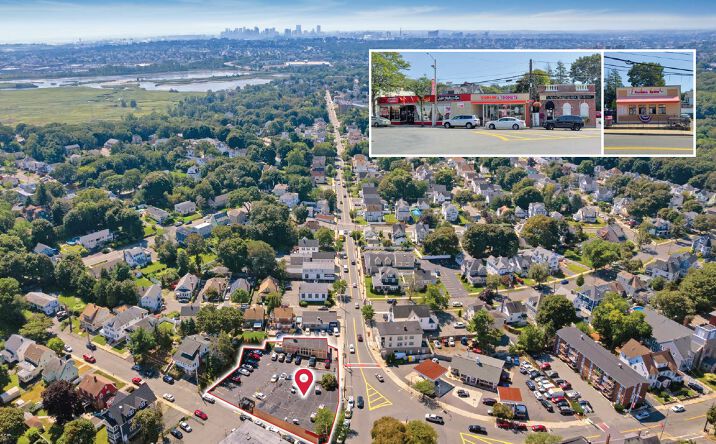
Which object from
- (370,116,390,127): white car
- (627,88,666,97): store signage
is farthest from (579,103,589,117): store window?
(370,116,390,127): white car

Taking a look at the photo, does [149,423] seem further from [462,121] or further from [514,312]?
[514,312]

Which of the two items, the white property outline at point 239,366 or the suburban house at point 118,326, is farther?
the suburban house at point 118,326

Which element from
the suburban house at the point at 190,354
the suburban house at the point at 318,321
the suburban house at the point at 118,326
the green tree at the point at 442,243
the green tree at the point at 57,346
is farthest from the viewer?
the green tree at the point at 442,243

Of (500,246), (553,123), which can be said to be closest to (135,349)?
(553,123)

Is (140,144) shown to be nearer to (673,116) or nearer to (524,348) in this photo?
(524,348)

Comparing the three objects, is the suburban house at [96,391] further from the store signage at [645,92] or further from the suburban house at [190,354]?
the store signage at [645,92]

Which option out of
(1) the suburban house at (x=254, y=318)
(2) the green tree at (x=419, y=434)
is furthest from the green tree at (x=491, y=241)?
(2) the green tree at (x=419, y=434)
